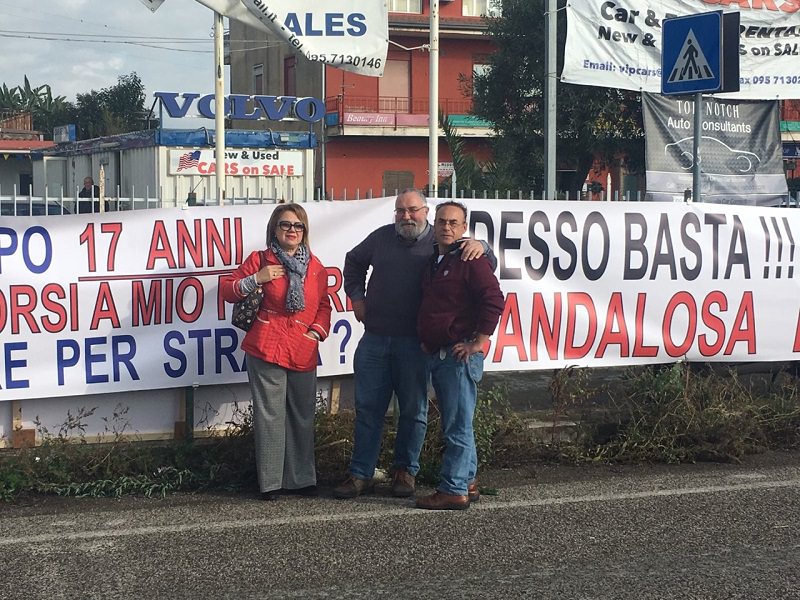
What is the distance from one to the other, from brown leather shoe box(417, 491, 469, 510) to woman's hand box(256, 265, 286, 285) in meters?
1.53

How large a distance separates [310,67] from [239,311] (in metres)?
39.2

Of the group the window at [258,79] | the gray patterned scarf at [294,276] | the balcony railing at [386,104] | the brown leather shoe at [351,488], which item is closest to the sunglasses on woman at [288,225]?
the gray patterned scarf at [294,276]

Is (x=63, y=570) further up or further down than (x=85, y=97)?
further down

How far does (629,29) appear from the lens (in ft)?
44.1

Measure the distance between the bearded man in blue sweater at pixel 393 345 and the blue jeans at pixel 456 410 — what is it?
0.24 metres

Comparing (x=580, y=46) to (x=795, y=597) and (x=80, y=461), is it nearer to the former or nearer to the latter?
(x=80, y=461)

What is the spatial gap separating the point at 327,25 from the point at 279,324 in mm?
3347

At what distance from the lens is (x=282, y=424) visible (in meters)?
6.81

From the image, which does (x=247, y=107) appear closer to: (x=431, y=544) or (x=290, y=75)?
(x=290, y=75)

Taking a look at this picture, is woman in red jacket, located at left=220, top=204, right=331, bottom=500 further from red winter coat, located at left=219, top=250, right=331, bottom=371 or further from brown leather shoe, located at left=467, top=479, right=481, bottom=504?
brown leather shoe, located at left=467, top=479, right=481, bottom=504

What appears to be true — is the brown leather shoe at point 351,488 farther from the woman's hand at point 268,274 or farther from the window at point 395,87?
the window at point 395,87

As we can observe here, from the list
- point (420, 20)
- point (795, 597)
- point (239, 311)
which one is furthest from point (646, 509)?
point (420, 20)

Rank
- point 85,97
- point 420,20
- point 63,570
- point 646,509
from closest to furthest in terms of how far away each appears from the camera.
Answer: point 63,570 → point 646,509 → point 420,20 → point 85,97

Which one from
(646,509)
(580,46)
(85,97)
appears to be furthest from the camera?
(85,97)
